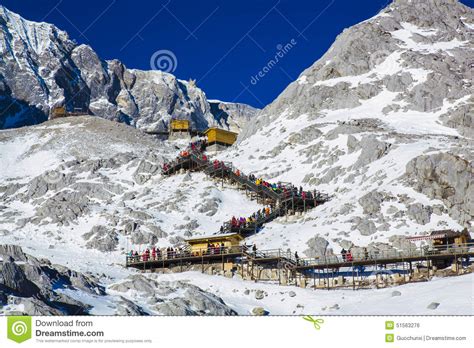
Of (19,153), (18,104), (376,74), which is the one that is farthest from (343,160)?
(18,104)

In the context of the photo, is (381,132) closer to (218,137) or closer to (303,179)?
(303,179)

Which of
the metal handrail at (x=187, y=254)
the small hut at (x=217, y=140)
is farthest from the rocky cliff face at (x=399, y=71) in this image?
the metal handrail at (x=187, y=254)

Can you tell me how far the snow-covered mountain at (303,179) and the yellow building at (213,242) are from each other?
9.83ft

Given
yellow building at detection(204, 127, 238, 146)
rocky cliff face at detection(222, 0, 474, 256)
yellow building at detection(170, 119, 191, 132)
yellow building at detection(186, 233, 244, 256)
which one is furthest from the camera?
yellow building at detection(170, 119, 191, 132)

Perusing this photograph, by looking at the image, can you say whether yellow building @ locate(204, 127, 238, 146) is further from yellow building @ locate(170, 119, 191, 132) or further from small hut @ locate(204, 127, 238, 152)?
yellow building @ locate(170, 119, 191, 132)

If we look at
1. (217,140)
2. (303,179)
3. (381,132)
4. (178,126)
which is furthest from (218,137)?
(303,179)

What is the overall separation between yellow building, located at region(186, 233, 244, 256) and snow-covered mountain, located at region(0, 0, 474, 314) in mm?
2996

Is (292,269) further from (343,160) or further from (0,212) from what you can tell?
(0,212)

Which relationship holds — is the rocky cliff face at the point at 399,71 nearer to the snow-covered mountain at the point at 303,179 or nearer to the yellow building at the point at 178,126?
the snow-covered mountain at the point at 303,179

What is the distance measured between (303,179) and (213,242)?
23072 mm

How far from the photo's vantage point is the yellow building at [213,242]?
186ft

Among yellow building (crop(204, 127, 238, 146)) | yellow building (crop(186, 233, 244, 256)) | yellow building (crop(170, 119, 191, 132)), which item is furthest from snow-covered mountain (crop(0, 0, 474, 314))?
yellow building (crop(170, 119, 191, 132))

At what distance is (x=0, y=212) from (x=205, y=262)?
30254 mm

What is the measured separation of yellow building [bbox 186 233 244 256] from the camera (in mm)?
56844
